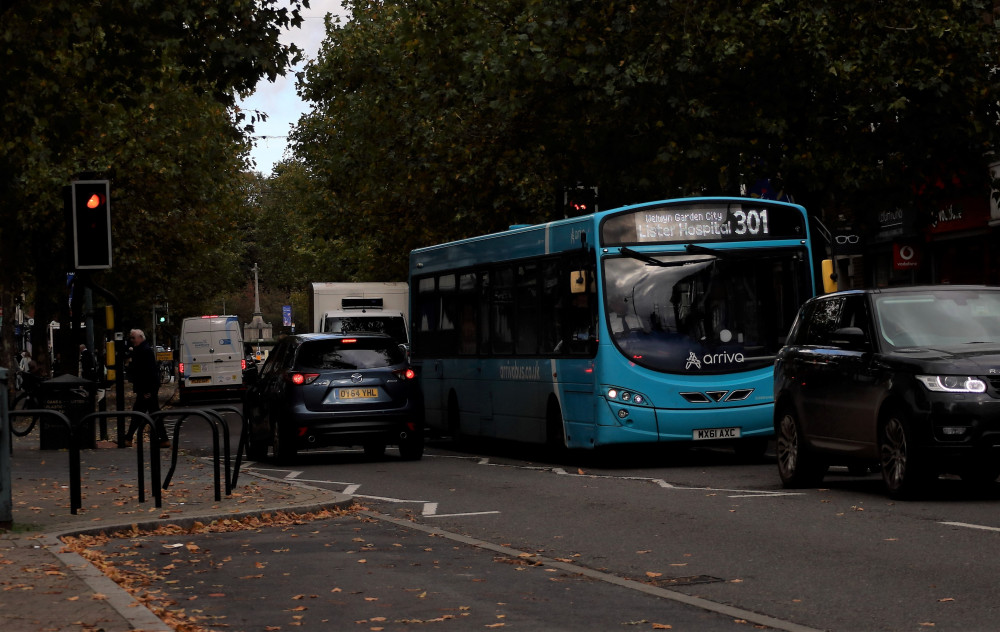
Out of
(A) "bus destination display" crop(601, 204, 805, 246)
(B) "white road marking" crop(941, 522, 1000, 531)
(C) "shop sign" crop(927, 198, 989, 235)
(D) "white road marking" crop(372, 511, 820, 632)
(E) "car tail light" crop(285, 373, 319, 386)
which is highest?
(C) "shop sign" crop(927, 198, 989, 235)

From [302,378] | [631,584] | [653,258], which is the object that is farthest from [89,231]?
[631,584]

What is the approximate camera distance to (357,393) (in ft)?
69.4

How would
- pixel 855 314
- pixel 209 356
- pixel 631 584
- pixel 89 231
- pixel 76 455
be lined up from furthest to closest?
pixel 209 356 → pixel 89 231 → pixel 855 314 → pixel 76 455 → pixel 631 584

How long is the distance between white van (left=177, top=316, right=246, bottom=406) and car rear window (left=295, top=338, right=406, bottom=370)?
27.7 m

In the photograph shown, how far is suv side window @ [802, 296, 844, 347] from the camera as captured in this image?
48.9 ft

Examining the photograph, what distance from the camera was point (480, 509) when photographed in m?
14.7

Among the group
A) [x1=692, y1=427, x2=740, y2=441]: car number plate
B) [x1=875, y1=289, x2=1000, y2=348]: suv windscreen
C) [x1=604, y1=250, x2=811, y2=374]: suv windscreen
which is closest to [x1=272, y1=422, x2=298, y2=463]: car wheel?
[x1=604, y1=250, x2=811, y2=374]: suv windscreen

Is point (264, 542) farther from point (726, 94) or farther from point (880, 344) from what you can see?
point (726, 94)

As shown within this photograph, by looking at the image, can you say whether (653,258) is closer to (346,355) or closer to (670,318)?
(670,318)

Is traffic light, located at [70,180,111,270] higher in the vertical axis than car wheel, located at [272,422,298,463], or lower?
higher

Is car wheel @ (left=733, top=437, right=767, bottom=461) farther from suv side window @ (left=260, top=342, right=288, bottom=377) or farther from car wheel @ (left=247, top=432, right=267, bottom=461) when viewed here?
car wheel @ (left=247, top=432, right=267, bottom=461)

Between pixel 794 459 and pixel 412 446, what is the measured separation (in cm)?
734

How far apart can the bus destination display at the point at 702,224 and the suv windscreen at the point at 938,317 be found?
16.8 ft

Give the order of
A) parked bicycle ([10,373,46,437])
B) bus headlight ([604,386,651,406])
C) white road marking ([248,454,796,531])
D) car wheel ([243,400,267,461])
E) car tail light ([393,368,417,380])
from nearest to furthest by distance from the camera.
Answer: white road marking ([248,454,796,531]) < bus headlight ([604,386,651,406]) < car tail light ([393,368,417,380]) < car wheel ([243,400,267,461]) < parked bicycle ([10,373,46,437])
